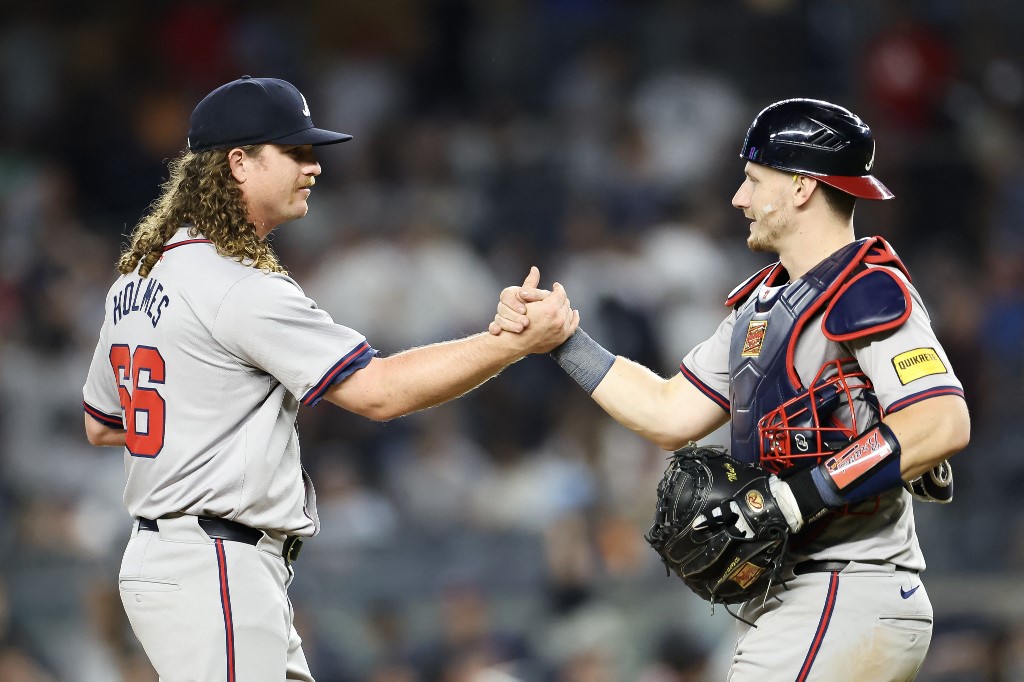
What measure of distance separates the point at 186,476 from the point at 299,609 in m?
3.82

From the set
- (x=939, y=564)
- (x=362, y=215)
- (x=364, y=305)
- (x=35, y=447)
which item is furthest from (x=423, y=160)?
(x=939, y=564)

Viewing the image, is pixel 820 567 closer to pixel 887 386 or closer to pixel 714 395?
pixel 887 386

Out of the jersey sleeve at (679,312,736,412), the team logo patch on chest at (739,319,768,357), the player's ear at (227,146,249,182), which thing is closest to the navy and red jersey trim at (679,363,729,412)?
the jersey sleeve at (679,312,736,412)

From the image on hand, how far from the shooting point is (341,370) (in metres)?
3.64

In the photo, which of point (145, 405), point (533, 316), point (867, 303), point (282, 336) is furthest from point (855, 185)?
point (145, 405)

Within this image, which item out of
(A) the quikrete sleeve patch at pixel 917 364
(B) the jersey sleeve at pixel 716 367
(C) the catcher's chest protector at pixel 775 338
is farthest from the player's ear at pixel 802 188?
(A) the quikrete sleeve patch at pixel 917 364

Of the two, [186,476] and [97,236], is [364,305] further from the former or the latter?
[186,476]

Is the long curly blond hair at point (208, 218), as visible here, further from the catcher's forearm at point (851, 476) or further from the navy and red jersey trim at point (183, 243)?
the catcher's forearm at point (851, 476)

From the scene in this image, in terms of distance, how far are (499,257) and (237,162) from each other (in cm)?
554

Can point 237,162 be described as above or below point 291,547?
above

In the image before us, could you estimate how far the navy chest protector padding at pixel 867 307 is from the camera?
3.41 metres

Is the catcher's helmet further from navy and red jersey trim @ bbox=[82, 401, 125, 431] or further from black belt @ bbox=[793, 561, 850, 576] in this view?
navy and red jersey trim @ bbox=[82, 401, 125, 431]

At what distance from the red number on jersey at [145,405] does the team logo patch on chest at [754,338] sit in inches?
63.2

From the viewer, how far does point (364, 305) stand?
8969 millimetres
